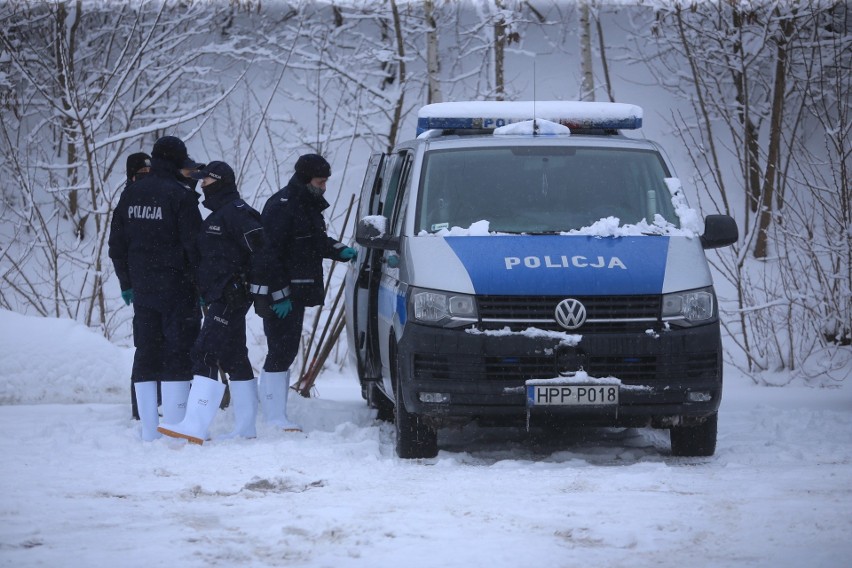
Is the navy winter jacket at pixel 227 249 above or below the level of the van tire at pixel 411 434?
above

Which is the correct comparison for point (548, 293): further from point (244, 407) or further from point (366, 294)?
point (244, 407)

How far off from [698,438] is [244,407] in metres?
2.92

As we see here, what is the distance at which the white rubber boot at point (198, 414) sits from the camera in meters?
7.21

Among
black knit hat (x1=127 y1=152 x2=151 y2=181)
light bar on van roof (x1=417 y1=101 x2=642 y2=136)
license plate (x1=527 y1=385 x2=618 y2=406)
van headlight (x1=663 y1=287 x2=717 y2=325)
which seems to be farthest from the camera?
black knit hat (x1=127 y1=152 x2=151 y2=181)

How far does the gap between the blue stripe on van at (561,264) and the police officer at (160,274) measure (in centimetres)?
193

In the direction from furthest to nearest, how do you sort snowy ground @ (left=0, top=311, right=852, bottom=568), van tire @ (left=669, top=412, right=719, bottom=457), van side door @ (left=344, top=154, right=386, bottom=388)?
van side door @ (left=344, top=154, right=386, bottom=388) < van tire @ (left=669, top=412, right=719, bottom=457) < snowy ground @ (left=0, top=311, right=852, bottom=568)

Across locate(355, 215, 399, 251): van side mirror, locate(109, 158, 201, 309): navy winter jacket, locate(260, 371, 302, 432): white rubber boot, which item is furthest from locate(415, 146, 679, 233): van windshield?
locate(260, 371, 302, 432): white rubber boot

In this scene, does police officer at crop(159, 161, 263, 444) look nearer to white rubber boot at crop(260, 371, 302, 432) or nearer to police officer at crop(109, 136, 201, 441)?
police officer at crop(109, 136, 201, 441)

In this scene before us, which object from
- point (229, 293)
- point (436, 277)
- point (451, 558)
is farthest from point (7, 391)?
point (451, 558)

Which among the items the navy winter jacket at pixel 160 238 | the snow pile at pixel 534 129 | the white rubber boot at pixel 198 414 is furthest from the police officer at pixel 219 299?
the snow pile at pixel 534 129

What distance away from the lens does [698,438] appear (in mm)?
6848

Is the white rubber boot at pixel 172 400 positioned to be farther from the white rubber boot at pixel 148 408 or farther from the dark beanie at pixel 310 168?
the dark beanie at pixel 310 168

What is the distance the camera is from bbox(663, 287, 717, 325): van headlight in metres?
6.45

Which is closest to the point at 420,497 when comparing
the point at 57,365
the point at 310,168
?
the point at 310,168
